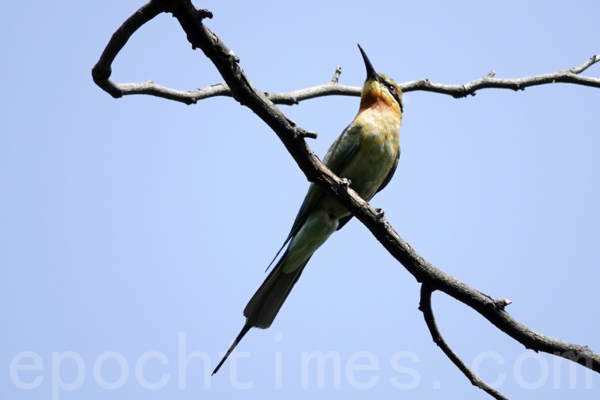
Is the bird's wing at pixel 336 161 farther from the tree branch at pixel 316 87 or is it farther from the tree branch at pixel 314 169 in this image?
Result: the tree branch at pixel 314 169

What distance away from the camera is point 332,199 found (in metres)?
4.12

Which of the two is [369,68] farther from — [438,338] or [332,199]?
[438,338]

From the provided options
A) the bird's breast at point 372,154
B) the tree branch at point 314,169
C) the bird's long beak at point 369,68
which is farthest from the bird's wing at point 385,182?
the tree branch at point 314,169

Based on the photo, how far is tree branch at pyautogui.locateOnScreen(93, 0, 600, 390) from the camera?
257 cm

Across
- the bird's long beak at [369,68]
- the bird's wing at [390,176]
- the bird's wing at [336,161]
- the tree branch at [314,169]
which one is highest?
the bird's long beak at [369,68]

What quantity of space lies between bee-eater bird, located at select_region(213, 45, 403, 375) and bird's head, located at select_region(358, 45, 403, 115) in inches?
5.7

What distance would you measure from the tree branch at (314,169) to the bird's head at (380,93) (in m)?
1.77

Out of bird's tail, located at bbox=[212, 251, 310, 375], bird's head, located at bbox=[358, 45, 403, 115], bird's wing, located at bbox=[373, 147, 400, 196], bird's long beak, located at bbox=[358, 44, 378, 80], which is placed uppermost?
bird's long beak, located at bbox=[358, 44, 378, 80]

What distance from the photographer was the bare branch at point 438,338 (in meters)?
3.24

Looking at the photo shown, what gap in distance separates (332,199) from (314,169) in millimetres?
1046

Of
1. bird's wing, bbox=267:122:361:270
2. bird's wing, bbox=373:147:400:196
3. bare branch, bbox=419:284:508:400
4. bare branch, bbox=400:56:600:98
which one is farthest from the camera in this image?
bird's wing, bbox=373:147:400:196

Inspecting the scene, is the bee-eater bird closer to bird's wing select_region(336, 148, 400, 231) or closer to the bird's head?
bird's wing select_region(336, 148, 400, 231)

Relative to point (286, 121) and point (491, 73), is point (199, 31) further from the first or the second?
point (491, 73)

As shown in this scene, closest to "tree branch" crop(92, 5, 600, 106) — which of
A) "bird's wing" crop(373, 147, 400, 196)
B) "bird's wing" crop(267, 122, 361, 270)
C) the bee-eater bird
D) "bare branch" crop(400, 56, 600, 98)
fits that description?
"bare branch" crop(400, 56, 600, 98)
